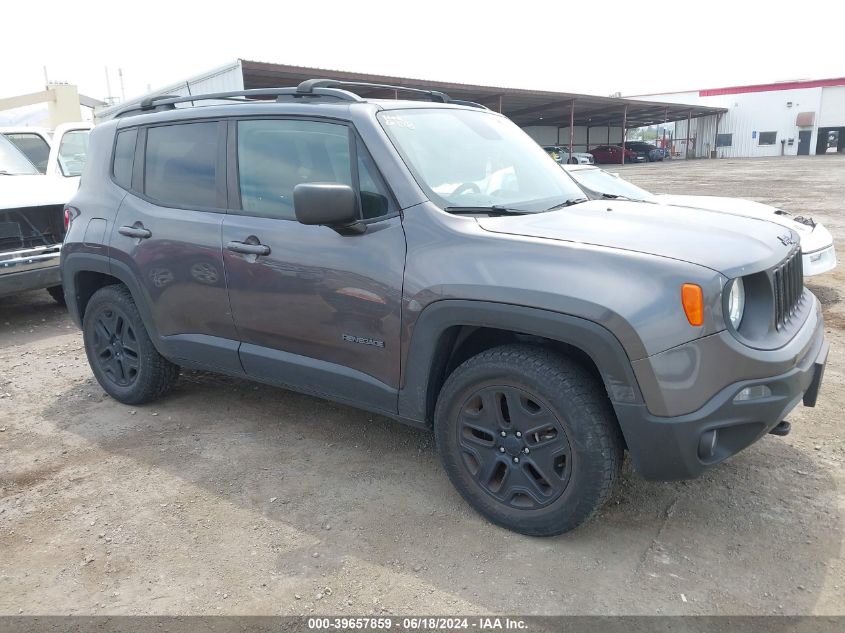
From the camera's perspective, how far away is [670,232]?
2.83 m

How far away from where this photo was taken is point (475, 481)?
3.02m

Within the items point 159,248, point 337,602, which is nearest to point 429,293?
point 337,602

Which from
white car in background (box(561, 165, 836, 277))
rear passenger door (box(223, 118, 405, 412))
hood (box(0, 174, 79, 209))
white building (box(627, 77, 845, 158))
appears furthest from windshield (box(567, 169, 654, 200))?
white building (box(627, 77, 845, 158))

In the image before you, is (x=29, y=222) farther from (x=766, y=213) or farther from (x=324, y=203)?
(x=766, y=213)

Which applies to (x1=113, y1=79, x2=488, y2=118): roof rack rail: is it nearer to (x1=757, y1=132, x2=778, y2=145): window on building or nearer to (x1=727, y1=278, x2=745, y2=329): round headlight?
(x1=727, y1=278, x2=745, y2=329): round headlight

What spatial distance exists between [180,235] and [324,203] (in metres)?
1.31

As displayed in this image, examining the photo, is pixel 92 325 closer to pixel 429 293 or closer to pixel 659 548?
pixel 429 293

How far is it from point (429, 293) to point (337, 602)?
4.25 feet

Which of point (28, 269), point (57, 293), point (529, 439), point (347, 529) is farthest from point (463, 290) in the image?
point (57, 293)

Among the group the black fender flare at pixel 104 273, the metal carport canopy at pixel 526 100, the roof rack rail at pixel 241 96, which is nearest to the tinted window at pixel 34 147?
the metal carport canopy at pixel 526 100

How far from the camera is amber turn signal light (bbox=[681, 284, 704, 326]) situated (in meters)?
2.42

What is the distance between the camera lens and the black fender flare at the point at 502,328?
2.50 m

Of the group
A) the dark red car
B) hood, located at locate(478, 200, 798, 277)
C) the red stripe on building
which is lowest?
the dark red car

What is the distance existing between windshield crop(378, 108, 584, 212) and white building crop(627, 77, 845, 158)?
57041 millimetres
